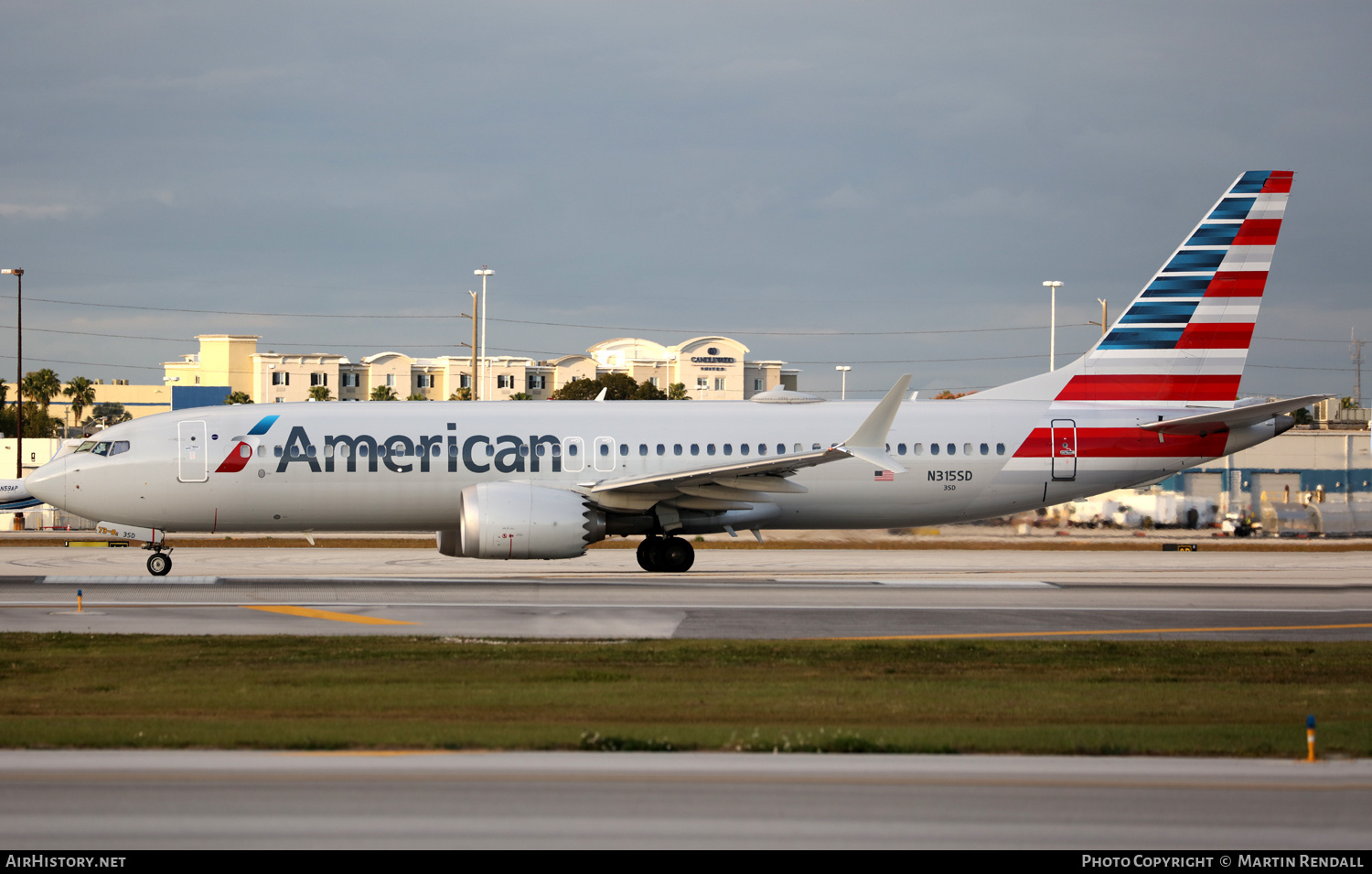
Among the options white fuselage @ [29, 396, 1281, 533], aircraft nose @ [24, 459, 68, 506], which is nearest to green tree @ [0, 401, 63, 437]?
aircraft nose @ [24, 459, 68, 506]

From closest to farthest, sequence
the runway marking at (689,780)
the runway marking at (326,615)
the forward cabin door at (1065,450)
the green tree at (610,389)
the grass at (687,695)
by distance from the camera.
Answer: the runway marking at (689,780) → the grass at (687,695) → the runway marking at (326,615) → the forward cabin door at (1065,450) → the green tree at (610,389)

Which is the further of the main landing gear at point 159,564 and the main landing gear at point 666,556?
the main landing gear at point 666,556

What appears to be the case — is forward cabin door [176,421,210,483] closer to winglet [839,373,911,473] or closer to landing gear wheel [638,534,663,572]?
landing gear wheel [638,534,663,572]

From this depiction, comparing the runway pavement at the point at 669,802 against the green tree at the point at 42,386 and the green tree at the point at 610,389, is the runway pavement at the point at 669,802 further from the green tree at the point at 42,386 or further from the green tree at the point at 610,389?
the green tree at the point at 42,386

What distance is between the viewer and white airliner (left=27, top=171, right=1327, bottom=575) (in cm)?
2788

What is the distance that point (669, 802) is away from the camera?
8.62 metres

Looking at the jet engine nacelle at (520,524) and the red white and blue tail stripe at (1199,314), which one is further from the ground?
the red white and blue tail stripe at (1199,314)

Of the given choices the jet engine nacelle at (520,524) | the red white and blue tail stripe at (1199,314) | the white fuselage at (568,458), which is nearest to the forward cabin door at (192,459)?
the white fuselage at (568,458)

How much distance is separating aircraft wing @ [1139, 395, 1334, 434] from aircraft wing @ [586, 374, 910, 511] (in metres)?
7.34

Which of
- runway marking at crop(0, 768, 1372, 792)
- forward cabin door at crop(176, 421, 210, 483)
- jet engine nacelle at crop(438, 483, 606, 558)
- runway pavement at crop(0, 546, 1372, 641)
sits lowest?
runway pavement at crop(0, 546, 1372, 641)

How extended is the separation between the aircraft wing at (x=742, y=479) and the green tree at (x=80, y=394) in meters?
112

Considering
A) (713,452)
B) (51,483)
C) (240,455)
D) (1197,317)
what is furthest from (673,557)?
(1197,317)

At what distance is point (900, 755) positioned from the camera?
10.3 metres

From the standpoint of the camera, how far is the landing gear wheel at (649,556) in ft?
96.3
